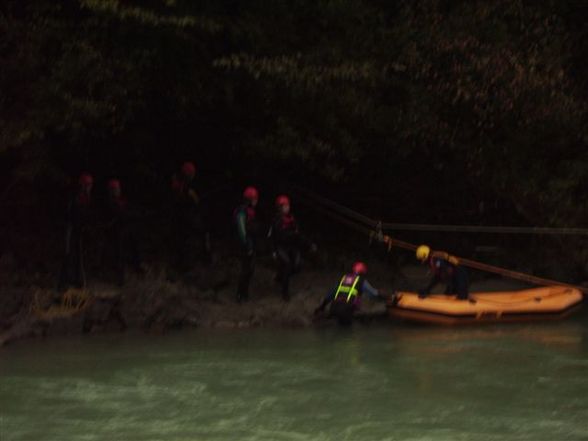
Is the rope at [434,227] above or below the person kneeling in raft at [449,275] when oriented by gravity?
above

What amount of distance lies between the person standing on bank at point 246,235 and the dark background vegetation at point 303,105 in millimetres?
1409

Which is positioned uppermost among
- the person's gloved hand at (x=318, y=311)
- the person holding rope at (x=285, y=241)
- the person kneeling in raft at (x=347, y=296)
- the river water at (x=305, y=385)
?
the person holding rope at (x=285, y=241)

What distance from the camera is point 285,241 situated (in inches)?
714

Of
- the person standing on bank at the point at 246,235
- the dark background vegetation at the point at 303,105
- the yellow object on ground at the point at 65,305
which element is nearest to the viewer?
the yellow object on ground at the point at 65,305

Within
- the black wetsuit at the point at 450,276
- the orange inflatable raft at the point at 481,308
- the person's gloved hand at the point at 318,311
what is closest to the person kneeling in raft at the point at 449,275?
the black wetsuit at the point at 450,276

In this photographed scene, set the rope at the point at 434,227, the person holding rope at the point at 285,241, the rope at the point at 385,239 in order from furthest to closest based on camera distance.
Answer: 1. the rope at the point at 434,227
2. the rope at the point at 385,239
3. the person holding rope at the point at 285,241

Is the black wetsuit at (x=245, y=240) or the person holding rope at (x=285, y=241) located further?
the person holding rope at (x=285, y=241)

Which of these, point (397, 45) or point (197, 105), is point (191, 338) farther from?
point (397, 45)

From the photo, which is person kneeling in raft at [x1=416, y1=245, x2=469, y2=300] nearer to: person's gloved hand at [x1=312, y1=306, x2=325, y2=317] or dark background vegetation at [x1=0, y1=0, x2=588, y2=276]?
person's gloved hand at [x1=312, y1=306, x2=325, y2=317]

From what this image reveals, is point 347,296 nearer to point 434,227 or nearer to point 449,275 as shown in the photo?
point 449,275

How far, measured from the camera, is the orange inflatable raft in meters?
17.4

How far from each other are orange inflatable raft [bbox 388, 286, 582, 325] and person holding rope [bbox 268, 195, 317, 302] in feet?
5.76

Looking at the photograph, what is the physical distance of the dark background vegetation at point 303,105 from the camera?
1775 centimetres

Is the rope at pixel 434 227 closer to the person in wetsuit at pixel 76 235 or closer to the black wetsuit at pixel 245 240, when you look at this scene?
the black wetsuit at pixel 245 240
